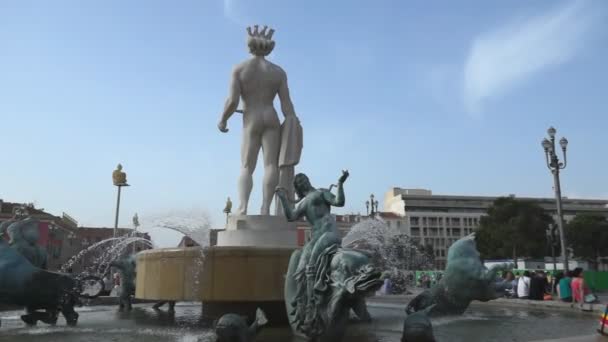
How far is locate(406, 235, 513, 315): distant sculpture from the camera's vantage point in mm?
7918

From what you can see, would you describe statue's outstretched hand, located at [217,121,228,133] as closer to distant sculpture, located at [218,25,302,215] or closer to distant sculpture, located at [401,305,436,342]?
distant sculpture, located at [218,25,302,215]

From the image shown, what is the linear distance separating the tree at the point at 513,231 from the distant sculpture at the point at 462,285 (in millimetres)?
41104

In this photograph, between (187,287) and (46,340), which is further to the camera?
(187,287)

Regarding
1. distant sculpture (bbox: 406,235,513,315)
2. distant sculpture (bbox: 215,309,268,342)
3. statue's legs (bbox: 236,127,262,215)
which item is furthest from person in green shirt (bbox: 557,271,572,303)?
distant sculpture (bbox: 215,309,268,342)

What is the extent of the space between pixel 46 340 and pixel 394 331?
4741mm

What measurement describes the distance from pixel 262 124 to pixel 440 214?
86.6 meters

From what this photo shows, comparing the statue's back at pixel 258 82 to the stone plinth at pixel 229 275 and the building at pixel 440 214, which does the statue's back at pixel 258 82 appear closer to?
the stone plinth at pixel 229 275

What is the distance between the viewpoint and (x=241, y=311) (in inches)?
336

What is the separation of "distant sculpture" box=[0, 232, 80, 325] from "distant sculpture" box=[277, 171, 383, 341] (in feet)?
13.5

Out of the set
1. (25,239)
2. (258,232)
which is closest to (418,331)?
(258,232)

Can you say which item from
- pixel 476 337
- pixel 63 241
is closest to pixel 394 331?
pixel 476 337

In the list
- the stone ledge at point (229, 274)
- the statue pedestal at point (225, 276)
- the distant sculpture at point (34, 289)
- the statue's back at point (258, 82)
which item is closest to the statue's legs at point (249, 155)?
the statue's back at point (258, 82)

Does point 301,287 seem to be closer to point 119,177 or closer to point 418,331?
point 418,331

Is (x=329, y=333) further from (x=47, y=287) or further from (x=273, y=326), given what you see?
(x=47, y=287)
